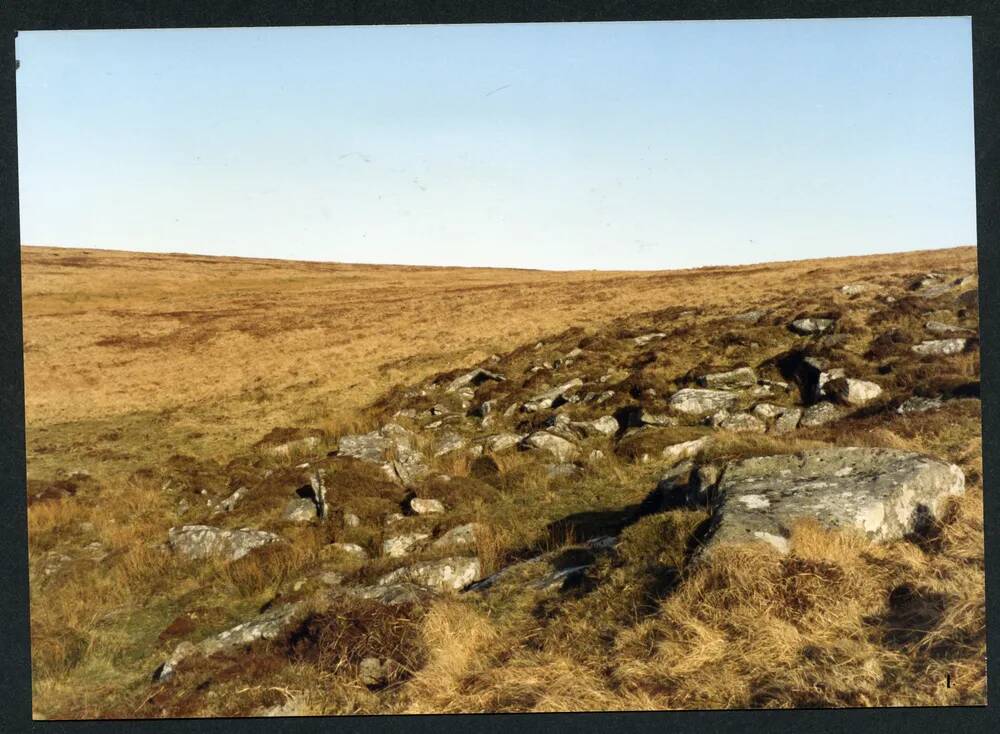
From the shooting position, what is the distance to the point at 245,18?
738 cm

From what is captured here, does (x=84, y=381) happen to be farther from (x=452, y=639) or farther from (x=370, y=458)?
(x=452, y=639)

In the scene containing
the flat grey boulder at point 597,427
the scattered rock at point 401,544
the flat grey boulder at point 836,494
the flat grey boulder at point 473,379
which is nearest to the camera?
the flat grey boulder at point 836,494

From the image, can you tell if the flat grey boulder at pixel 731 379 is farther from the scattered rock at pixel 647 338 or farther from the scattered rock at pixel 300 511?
the scattered rock at pixel 300 511

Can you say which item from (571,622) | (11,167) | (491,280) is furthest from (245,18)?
(491,280)

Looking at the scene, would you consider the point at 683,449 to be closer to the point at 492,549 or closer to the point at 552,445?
the point at 552,445

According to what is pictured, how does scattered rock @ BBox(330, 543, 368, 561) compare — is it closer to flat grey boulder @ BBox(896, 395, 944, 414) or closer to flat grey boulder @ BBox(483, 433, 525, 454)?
flat grey boulder @ BBox(483, 433, 525, 454)

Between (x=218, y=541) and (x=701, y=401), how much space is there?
25.6 feet

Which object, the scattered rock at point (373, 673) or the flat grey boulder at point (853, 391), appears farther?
the flat grey boulder at point (853, 391)

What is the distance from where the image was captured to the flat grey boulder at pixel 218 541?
844 cm

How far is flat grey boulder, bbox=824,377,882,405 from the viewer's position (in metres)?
10.8

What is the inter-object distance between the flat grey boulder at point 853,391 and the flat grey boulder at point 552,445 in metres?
4.36

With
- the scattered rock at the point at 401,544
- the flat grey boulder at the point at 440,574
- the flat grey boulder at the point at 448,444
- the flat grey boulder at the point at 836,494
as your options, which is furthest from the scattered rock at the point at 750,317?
the flat grey boulder at the point at 440,574

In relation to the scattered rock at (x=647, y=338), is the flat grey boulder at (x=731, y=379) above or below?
below

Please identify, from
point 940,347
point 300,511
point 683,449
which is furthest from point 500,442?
point 940,347
